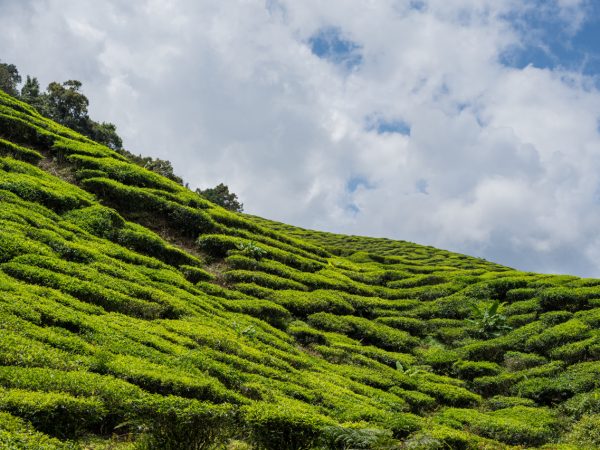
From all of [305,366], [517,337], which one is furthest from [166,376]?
[517,337]

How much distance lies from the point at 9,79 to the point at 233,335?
105m

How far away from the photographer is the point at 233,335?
60.0 feet

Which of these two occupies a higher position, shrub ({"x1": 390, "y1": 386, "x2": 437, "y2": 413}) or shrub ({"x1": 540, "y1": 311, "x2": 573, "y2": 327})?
shrub ({"x1": 540, "y1": 311, "x2": 573, "y2": 327})

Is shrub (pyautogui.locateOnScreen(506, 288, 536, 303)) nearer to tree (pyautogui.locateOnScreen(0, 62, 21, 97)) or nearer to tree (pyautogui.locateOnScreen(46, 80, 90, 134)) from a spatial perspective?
tree (pyautogui.locateOnScreen(46, 80, 90, 134))

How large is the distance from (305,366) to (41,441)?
40.1ft

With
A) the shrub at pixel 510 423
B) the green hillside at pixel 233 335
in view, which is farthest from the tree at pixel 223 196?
the shrub at pixel 510 423

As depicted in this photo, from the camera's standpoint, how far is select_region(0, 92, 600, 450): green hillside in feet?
34.0

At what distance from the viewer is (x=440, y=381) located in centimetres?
2241

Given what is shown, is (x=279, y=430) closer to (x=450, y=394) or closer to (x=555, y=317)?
(x=450, y=394)

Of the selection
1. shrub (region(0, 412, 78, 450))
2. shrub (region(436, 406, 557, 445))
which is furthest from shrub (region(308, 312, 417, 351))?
shrub (region(0, 412, 78, 450))

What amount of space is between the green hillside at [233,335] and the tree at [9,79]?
231 feet

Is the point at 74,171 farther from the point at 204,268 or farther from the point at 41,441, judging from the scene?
the point at 41,441

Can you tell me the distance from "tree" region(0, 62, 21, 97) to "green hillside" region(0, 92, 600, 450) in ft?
231

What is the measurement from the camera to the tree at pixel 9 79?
303 ft
